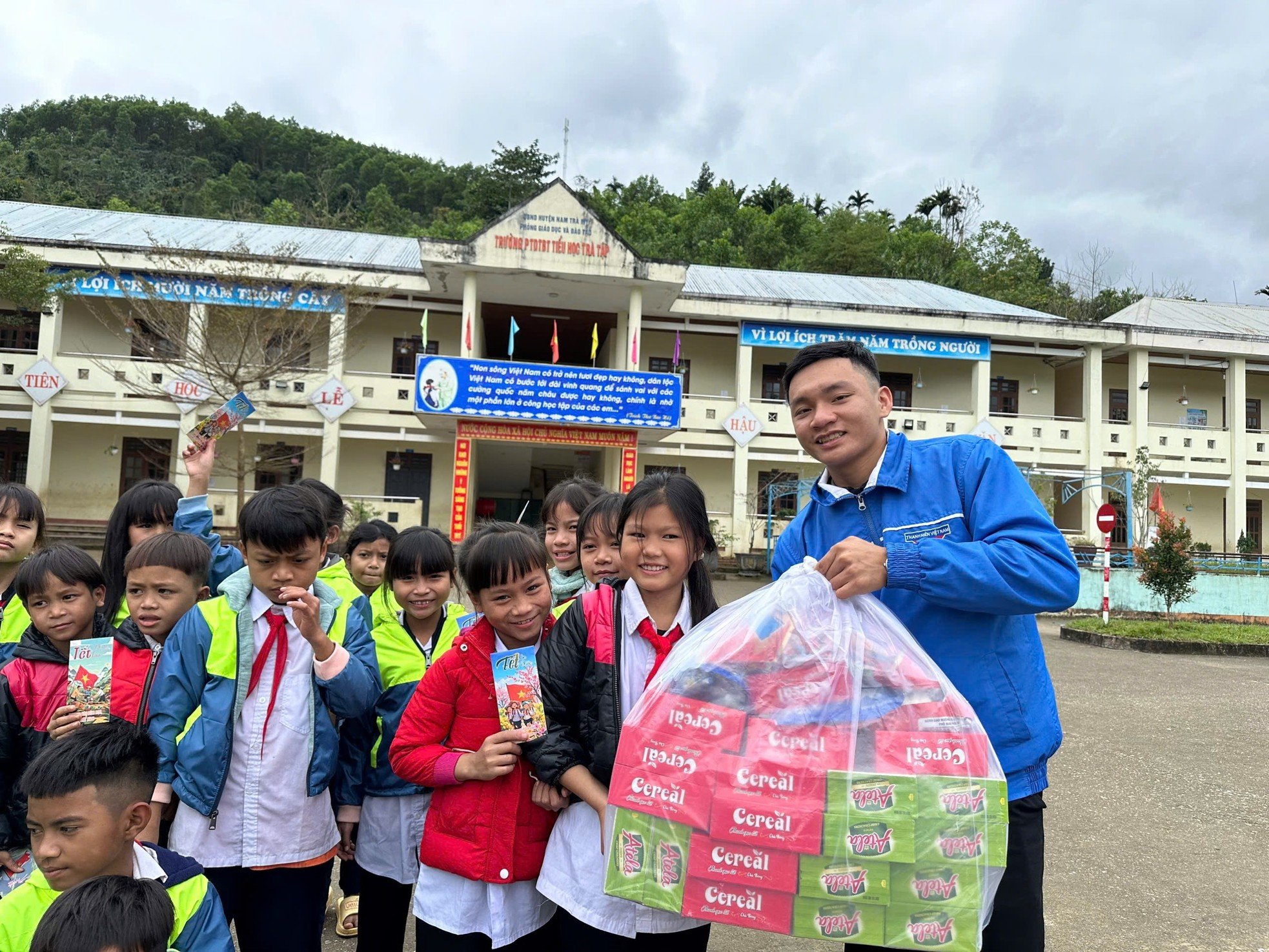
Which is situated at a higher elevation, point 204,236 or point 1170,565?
point 204,236

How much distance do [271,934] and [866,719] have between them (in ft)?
5.55

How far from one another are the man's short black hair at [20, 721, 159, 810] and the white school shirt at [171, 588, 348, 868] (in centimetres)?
25

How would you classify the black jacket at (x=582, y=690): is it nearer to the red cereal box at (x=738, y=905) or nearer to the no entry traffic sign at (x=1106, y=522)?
the red cereal box at (x=738, y=905)

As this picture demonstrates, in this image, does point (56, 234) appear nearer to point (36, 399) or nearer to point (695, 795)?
point (36, 399)

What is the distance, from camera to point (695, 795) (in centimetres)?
135

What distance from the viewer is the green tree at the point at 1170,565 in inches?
469

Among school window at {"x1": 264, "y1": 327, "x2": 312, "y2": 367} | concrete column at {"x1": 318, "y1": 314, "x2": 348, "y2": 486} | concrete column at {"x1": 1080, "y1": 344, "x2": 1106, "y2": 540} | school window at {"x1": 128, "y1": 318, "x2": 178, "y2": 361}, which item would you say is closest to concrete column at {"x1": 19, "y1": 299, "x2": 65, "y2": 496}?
school window at {"x1": 128, "y1": 318, "x2": 178, "y2": 361}

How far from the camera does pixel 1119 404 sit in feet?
70.4

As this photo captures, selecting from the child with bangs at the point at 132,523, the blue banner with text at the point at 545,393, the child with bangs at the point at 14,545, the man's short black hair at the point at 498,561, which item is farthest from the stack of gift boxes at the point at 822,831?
the blue banner with text at the point at 545,393

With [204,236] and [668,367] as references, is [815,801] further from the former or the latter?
[204,236]

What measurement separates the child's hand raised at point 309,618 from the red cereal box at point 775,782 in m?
1.14

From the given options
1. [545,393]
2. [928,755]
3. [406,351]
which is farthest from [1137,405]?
[928,755]

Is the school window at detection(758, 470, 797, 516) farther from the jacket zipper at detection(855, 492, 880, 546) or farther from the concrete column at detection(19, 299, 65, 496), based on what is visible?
the jacket zipper at detection(855, 492, 880, 546)

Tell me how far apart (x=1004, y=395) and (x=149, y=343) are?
20.6 m
